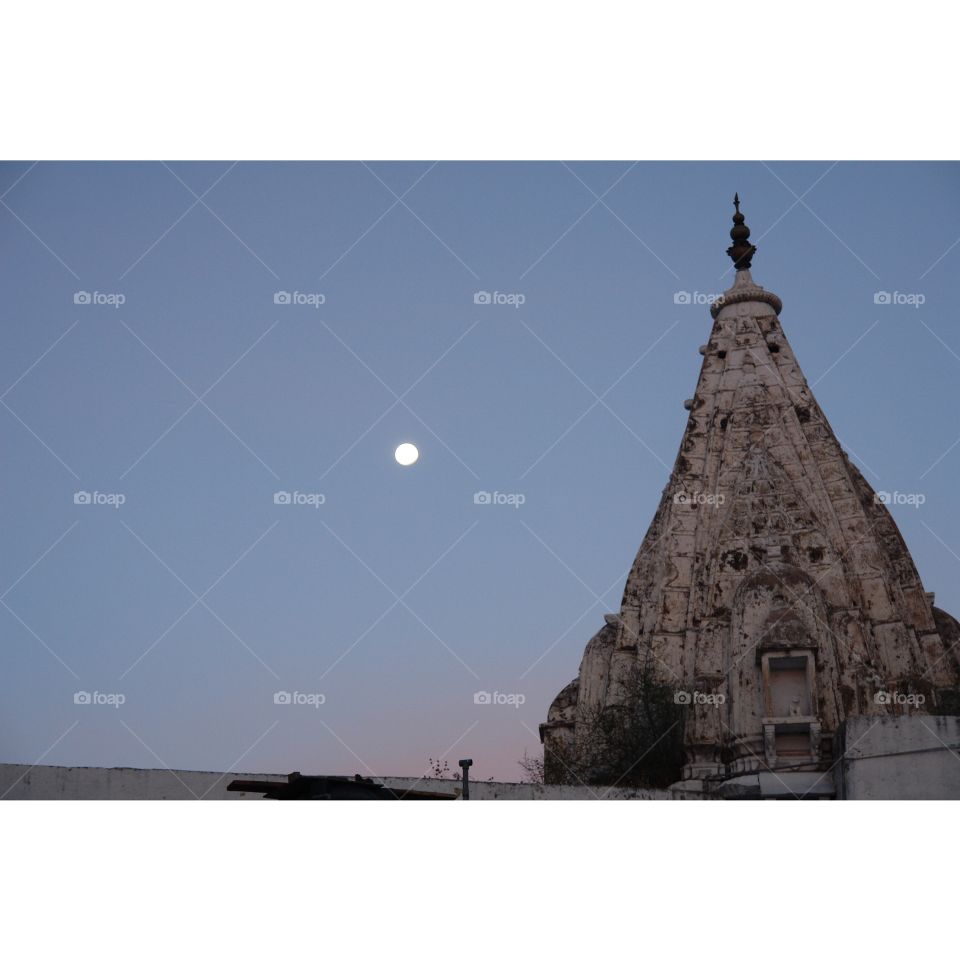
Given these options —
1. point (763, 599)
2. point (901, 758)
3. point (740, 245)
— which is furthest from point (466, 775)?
point (740, 245)

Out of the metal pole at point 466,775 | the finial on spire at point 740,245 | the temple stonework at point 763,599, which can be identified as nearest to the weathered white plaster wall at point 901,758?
the temple stonework at point 763,599

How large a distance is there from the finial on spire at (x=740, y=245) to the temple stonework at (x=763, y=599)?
118 cm

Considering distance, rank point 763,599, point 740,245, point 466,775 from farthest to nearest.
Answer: point 740,245 → point 763,599 → point 466,775

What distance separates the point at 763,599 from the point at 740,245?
9.87 meters

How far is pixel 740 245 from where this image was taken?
30.2 metres

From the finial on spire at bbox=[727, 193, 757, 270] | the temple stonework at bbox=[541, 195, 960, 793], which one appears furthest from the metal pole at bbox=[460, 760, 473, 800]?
the finial on spire at bbox=[727, 193, 757, 270]

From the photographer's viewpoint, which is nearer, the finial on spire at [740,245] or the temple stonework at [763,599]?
the temple stonework at [763,599]

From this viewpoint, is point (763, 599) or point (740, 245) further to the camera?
point (740, 245)

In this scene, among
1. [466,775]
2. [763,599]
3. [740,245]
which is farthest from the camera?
[740,245]

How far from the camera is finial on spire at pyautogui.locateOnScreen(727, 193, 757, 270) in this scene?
98.5ft

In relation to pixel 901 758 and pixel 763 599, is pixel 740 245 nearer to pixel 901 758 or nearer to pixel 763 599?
pixel 763 599

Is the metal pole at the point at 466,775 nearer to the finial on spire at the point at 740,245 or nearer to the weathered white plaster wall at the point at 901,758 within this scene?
the weathered white plaster wall at the point at 901,758

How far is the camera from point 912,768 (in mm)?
17703

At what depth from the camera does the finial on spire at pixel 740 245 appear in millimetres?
30016
